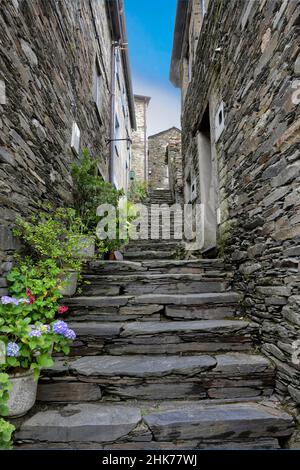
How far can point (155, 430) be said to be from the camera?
155cm

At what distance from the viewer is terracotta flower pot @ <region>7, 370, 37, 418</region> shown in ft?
4.98

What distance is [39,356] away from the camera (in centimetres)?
158

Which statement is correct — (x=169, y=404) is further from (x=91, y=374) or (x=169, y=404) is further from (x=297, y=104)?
(x=297, y=104)

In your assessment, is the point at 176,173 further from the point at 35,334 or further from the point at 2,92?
the point at 35,334

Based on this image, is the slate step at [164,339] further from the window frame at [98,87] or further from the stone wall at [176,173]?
the stone wall at [176,173]

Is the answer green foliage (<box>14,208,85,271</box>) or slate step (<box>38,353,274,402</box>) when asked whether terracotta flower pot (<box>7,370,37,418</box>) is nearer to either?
slate step (<box>38,353,274,402</box>)

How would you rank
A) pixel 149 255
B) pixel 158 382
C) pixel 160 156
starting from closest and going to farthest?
pixel 158 382 < pixel 149 255 < pixel 160 156

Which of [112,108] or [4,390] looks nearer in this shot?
[4,390]

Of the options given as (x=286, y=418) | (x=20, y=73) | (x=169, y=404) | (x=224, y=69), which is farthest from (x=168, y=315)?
(x=224, y=69)

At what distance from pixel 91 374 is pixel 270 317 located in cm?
136

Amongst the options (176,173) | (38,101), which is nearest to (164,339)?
(38,101)

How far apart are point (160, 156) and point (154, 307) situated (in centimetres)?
1415

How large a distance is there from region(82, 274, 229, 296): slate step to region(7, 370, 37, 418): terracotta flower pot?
4.03ft

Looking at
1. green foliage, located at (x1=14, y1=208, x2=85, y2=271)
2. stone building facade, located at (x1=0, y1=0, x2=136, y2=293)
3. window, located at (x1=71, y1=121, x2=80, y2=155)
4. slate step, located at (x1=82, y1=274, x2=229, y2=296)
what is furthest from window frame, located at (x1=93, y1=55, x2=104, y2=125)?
slate step, located at (x1=82, y1=274, x2=229, y2=296)
